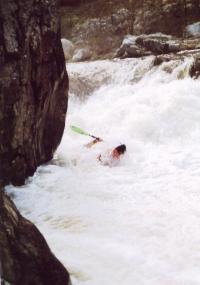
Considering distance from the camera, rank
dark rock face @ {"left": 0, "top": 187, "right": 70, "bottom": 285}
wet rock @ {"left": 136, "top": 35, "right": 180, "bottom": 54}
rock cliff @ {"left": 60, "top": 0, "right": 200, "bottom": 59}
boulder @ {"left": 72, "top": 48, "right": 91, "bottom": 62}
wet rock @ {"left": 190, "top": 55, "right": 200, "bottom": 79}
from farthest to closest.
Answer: rock cliff @ {"left": 60, "top": 0, "right": 200, "bottom": 59}, boulder @ {"left": 72, "top": 48, "right": 91, "bottom": 62}, wet rock @ {"left": 136, "top": 35, "right": 180, "bottom": 54}, wet rock @ {"left": 190, "top": 55, "right": 200, "bottom": 79}, dark rock face @ {"left": 0, "top": 187, "right": 70, "bottom": 285}

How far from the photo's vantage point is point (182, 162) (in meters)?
7.84

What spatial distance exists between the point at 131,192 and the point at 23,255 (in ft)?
10.4

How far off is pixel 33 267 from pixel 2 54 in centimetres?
330

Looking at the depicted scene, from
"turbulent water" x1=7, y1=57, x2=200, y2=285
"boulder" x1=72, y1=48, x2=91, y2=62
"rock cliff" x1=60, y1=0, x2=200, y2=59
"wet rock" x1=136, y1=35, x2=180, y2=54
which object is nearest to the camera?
"turbulent water" x1=7, y1=57, x2=200, y2=285

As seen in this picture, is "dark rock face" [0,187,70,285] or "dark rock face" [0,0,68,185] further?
"dark rock face" [0,0,68,185]

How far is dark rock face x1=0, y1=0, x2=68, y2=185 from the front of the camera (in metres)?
6.24

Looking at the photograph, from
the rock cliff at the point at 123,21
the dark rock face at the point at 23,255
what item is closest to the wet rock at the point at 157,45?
the rock cliff at the point at 123,21

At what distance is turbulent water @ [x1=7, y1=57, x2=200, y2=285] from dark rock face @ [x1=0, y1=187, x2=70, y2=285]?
0.47m

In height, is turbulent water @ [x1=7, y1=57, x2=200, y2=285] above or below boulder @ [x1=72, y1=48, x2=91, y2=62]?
below

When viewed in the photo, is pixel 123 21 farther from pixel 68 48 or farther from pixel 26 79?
pixel 26 79

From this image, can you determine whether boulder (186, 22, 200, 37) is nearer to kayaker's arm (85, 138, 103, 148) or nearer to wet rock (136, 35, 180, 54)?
wet rock (136, 35, 180, 54)

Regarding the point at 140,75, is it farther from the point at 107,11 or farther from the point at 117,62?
the point at 107,11

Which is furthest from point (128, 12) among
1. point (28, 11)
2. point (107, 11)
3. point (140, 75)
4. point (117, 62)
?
point (28, 11)

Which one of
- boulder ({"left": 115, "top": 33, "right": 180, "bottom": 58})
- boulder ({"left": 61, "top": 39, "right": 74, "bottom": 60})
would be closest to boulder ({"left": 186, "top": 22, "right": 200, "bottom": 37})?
boulder ({"left": 115, "top": 33, "right": 180, "bottom": 58})
